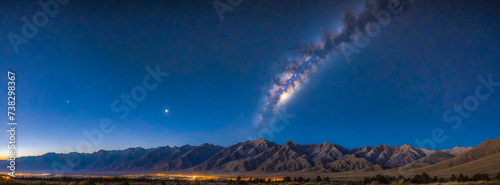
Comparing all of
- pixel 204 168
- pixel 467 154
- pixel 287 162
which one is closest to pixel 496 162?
pixel 467 154

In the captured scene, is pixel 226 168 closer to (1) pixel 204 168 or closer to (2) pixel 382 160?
(1) pixel 204 168

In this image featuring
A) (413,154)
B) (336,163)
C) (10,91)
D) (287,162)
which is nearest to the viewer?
(10,91)

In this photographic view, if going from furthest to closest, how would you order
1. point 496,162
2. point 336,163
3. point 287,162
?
point 287,162 → point 336,163 → point 496,162

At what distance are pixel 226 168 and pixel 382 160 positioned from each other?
10116 centimetres

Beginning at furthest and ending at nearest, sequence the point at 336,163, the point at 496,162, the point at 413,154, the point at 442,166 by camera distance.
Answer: the point at 413,154 → the point at 336,163 → the point at 442,166 → the point at 496,162

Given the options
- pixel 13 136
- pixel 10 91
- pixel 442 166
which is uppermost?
pixel 10 91

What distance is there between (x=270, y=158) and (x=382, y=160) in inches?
2860

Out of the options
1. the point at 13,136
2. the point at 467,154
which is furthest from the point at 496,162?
the point at 13,136

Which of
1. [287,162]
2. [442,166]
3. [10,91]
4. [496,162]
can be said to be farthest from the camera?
[287,162]

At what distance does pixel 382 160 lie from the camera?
19150cm

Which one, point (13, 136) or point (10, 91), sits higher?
point (10, 91)

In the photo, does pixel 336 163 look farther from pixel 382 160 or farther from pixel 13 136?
pixel 13 136

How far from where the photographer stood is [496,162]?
67438 mm

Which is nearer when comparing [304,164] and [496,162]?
[496,162]
